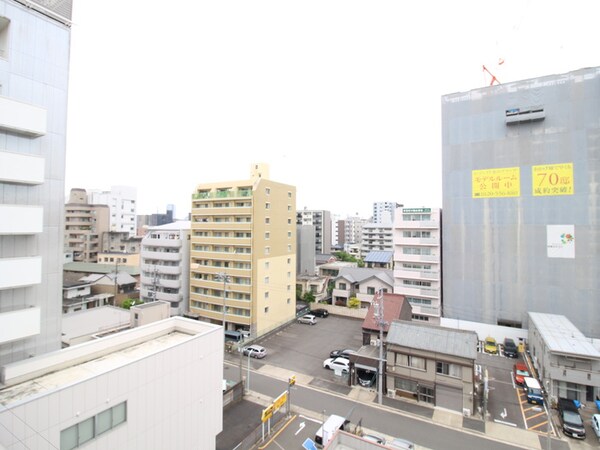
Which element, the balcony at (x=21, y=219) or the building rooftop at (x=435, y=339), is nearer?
the balcony at (x=21, y=219)

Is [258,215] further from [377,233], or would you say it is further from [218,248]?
[377,233]

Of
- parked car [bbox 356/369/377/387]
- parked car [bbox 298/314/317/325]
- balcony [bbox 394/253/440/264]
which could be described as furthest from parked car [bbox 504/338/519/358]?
parked car [bbox 298/314/317/325]

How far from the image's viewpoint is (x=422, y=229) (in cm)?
3894

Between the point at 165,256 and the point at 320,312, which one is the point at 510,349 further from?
the point at 165,256

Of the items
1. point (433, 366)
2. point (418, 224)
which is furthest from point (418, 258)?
point (433, 366)

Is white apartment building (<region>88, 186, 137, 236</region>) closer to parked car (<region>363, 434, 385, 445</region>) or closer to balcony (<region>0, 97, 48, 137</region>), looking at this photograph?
balcony (<region>0, 97, 48, 137</region>)

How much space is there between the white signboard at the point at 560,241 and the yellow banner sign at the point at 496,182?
4.82 metres

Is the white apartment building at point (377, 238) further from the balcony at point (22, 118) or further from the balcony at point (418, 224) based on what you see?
the balcony at point (22, 118)

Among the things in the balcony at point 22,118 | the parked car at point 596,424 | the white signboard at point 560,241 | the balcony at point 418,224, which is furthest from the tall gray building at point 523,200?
the balcony at point 22,118

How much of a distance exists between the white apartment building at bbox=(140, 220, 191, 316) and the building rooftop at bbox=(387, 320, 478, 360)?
27942 mm

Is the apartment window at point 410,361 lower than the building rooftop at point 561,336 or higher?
lower

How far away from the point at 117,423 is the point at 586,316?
39288 millimetres

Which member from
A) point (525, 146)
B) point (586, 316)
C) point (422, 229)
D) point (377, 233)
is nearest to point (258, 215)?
point (422, 229)

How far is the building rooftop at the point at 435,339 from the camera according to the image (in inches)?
854
